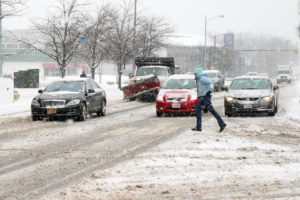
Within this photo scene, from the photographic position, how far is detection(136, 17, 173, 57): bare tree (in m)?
42.4

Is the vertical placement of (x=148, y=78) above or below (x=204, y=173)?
above

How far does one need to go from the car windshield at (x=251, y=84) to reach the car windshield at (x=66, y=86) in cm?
584

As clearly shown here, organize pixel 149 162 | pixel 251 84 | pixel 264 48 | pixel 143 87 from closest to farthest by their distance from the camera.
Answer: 1. pixel 149 162
2. pixel 251 84
3. pixel 143 87
4. pixel 264 48

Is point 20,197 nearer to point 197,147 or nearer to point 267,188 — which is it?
point 267,188

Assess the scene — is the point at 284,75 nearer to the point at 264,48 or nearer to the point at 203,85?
the point at 203,85

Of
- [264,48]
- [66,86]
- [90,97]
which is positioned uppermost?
[264,48]

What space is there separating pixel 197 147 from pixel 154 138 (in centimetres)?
205

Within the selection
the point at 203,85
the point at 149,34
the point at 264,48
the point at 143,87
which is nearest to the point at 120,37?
the point at 149,34

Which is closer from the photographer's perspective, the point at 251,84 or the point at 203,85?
the point at 203,85

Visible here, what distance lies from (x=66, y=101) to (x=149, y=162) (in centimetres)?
864

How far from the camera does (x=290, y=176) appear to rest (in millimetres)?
7379

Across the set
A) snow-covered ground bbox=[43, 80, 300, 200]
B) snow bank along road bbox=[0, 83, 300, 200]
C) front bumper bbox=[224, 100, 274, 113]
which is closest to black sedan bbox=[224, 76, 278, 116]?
front bumper bbox=[224, 100, 274, 113]

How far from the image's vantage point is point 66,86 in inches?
707

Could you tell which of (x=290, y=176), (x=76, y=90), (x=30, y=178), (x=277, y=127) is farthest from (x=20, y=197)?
(x=76, y=90)
